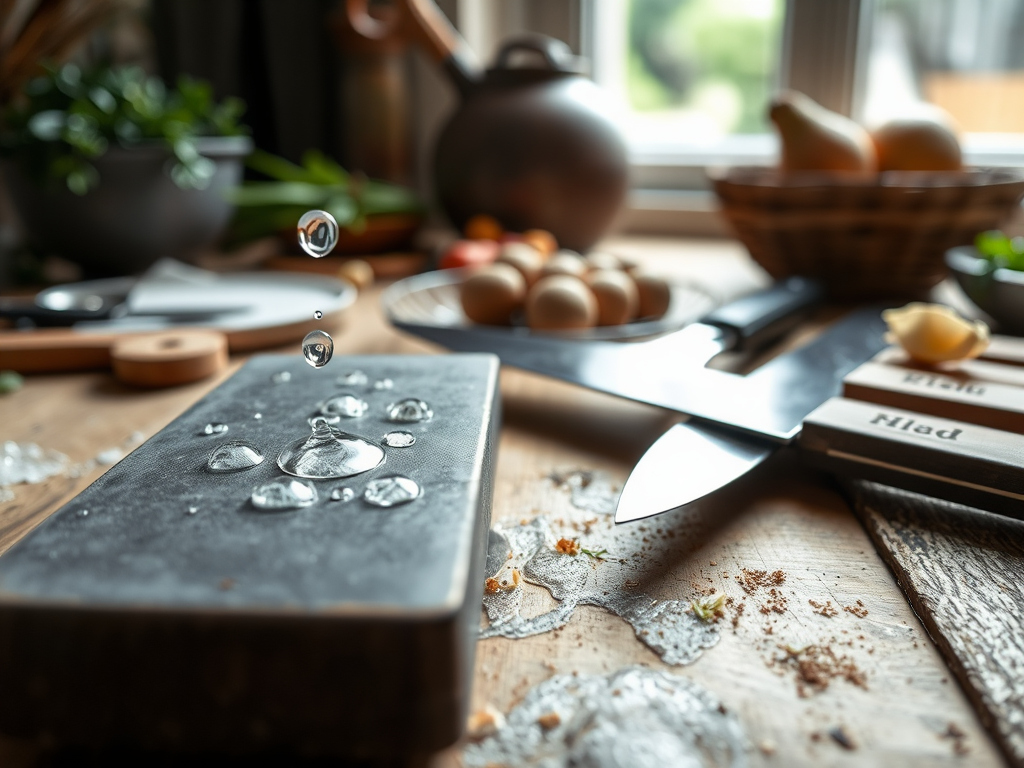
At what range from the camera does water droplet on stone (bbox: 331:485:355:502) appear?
332 mm

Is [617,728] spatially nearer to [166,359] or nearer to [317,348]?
[317,348]

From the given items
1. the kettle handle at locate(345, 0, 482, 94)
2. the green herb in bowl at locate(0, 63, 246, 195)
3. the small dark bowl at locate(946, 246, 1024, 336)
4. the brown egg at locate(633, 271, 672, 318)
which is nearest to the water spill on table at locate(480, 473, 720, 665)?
the brown egg at locate(633, 271, 672, 318)

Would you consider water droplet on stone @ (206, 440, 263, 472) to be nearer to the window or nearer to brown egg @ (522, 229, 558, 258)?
brown egg @ (522, 229, 558, 258)

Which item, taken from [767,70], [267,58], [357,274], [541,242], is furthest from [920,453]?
[267,58]

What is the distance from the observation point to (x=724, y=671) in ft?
1.06

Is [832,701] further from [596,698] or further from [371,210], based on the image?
[371,210]

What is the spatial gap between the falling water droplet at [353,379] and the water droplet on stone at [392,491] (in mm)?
147

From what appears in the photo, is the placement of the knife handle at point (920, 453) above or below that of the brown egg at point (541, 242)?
above

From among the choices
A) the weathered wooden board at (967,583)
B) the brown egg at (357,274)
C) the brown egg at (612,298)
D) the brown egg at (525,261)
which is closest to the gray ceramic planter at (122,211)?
the brown egg at (357,274)

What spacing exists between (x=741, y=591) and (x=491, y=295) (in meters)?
0.45

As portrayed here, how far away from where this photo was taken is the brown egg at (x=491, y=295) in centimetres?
77

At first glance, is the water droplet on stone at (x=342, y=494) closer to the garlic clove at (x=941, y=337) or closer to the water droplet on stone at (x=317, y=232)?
the water droplet on stone at (x=317, y=232)

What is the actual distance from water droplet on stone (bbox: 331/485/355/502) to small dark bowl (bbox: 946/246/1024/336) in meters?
0.62

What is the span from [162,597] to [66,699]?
5cm
